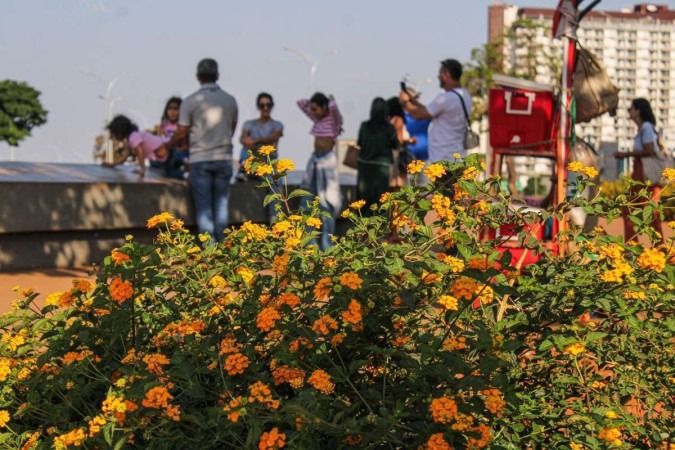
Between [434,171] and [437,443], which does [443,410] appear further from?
[434,171]

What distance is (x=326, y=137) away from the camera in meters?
13.0

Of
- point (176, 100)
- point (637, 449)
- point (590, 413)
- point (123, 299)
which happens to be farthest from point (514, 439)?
point (176, 100)

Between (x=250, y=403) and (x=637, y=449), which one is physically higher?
(x=250, y=403)

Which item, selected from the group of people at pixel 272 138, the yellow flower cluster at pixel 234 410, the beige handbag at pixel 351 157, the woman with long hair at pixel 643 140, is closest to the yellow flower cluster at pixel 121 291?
the yellow flower cluster at pixel 234 410

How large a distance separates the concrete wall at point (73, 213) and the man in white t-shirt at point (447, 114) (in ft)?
12.4

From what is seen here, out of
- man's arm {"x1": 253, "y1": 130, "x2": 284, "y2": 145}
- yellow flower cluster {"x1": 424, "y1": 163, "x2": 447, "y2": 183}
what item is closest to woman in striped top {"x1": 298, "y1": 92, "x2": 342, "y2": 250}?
man's arm {"x1": 253, "y1": 130, "x2": 284, "y2": 145}

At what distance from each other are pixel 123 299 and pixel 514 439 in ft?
4.04

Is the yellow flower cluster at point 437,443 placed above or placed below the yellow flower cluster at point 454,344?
below

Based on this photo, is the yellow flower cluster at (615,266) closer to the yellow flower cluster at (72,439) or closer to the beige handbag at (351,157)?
the yellow flower cluster at (72,439)

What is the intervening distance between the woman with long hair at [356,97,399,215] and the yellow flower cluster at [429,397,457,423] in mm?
9397

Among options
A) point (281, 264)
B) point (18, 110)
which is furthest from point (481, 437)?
point (18, 110)

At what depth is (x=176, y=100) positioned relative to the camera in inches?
646

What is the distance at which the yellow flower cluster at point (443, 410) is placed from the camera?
342cm

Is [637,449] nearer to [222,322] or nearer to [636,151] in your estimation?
[222,322]
